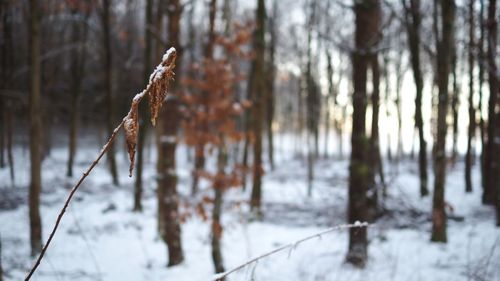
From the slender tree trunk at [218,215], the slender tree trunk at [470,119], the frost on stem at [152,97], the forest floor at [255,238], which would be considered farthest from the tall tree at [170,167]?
the slender tree trunk at [470,119]

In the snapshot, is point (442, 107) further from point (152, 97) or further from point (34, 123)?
point (34, 123)

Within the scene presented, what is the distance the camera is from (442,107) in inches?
256

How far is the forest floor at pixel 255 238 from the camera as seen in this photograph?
525 cm

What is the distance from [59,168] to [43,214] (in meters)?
8.31

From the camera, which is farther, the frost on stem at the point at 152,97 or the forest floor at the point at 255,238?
the forest floor at the point at 255,238

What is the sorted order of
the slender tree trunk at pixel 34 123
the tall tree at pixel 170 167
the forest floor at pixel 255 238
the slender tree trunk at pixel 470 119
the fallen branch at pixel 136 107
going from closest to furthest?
the fallen branch at pixel 136 107 → the forest floor at pixel 255 238 → the slender tree trunk at pixel 34 123 → the tall tree at pixel 170 167 → the slender tree trunk at pixel 470 119

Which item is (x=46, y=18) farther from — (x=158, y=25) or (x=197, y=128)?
(x=197, y=128)

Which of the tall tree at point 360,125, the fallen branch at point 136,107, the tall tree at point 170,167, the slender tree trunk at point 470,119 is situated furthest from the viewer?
the slender tree trunk at point 470,119

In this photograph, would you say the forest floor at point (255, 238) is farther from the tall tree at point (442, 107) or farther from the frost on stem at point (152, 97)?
the frost on stem at point (152, 97)

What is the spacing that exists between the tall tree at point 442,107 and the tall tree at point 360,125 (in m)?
1.74

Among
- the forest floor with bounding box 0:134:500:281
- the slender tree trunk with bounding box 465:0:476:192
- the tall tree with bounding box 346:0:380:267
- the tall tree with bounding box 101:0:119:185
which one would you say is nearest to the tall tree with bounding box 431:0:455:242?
the forest floor with bounding box 0:134:500:281

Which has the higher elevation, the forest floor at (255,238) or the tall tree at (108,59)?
the tall tree at (108,59)

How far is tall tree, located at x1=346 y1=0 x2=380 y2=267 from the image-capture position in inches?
216

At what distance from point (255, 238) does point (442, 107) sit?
501 centimetres
